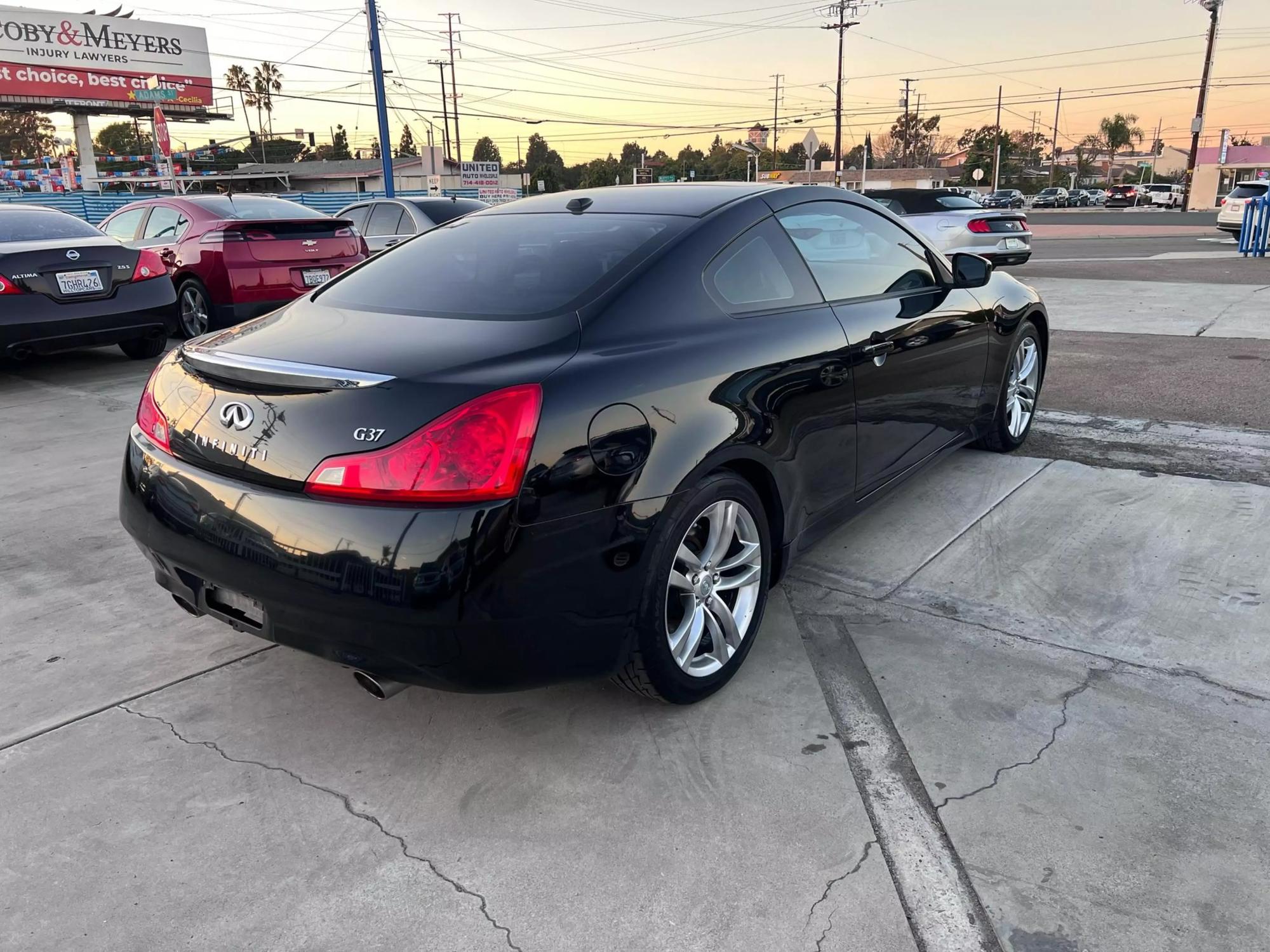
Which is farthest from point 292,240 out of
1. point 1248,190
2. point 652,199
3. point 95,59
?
point 95,59

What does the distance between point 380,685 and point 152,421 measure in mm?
1092

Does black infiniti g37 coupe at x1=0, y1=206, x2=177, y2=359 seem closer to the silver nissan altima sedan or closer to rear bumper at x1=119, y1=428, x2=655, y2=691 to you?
rear bumper at x1=119, y1=428, x2=655, y2=691

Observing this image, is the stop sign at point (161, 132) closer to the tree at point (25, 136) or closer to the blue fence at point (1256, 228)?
the blue fence at point (1256, 228)

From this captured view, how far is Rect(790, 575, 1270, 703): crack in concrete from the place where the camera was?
2.85 m

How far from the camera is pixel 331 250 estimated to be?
9.04 m

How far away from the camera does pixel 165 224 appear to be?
9422mm

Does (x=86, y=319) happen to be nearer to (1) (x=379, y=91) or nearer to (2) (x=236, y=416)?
(2) (x=236, y=416)

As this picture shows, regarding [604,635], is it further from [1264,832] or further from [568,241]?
[1264,832]

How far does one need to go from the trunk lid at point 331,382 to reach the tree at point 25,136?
95.5 m

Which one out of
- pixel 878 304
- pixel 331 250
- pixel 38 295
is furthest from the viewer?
pixel 331 250

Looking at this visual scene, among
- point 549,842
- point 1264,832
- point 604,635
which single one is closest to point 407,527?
point 604,635

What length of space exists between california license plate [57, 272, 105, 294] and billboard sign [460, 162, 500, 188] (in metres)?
25.8

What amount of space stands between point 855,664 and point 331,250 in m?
7.58

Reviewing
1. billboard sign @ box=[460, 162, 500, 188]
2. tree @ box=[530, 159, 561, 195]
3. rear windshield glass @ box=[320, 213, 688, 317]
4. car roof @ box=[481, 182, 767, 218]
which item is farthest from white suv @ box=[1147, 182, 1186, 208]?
rear windshield glass @ box=[320, 213, 688, 317]
